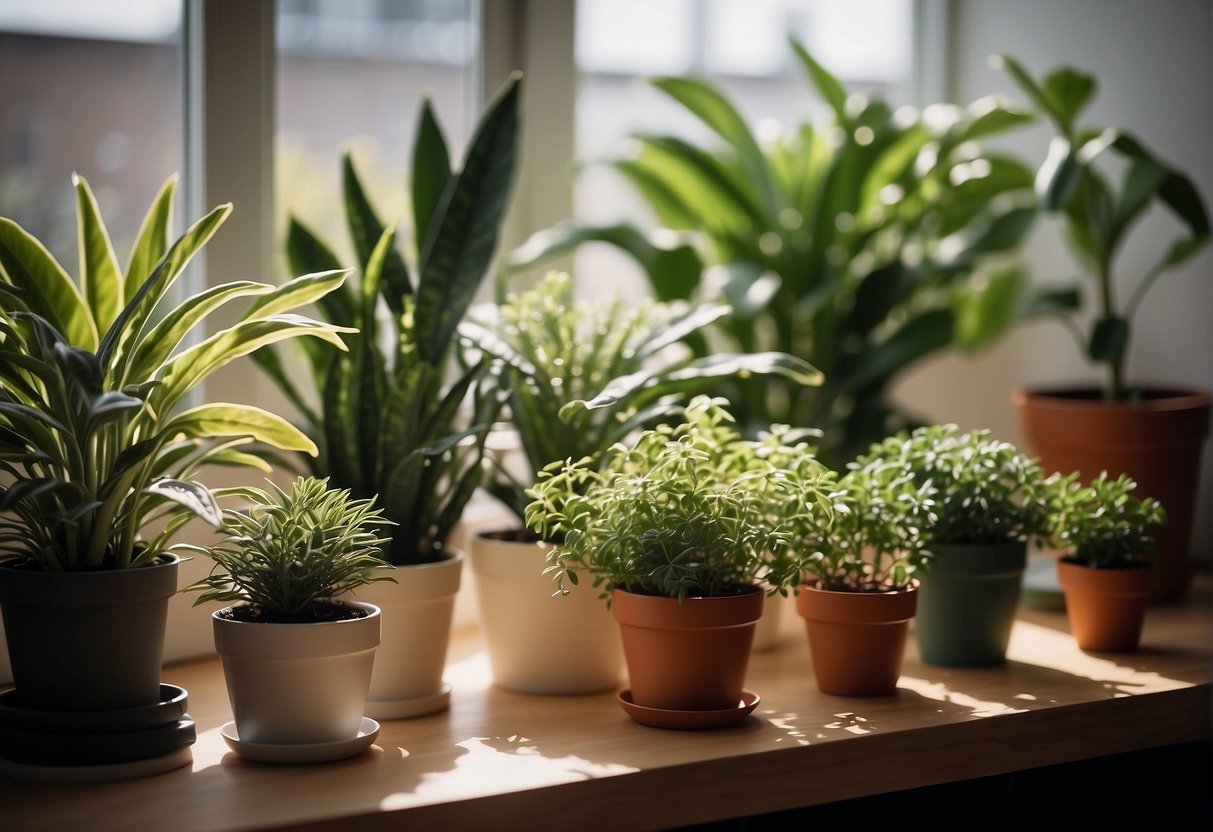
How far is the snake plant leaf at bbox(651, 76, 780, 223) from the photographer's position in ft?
6.31

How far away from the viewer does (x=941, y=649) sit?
4.93 feet

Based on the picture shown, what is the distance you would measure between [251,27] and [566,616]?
852 millimetres

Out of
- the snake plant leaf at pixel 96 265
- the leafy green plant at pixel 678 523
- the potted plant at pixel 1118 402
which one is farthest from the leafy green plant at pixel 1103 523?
the snake plant leaf at pixel 96 265

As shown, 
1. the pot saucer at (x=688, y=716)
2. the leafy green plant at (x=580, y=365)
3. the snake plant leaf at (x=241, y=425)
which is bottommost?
the pot saucer at (x=688, y=716)

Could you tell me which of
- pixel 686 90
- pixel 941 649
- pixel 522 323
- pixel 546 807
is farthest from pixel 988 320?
pixel 546 807

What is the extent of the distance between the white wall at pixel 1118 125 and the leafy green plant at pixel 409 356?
1.20m

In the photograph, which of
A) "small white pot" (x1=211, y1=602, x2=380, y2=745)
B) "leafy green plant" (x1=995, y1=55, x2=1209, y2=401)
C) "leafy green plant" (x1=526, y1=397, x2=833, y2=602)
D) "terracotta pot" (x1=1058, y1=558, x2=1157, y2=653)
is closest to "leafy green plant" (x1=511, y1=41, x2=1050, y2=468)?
"leafy green plant" (x1=995, y1=55, x2=1209, y2=401)

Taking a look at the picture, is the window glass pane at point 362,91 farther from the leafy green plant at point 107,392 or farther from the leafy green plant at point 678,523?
the leafy green plant at point 678,523

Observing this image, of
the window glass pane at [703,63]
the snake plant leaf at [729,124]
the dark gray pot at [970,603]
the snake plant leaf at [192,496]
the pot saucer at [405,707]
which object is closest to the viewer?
the snake plant leaf at [192,496]

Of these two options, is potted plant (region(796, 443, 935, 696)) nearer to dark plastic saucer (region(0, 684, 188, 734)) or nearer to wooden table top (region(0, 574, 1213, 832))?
wooden table top (region(0, 574, 1213, 832))

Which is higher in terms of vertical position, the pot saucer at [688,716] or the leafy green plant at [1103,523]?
the leafy green plant at [1103,523]

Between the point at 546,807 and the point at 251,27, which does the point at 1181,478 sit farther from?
the point at 251,27

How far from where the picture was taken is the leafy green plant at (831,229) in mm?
1925

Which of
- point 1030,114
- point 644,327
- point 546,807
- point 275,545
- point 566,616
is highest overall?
point 1030,114
